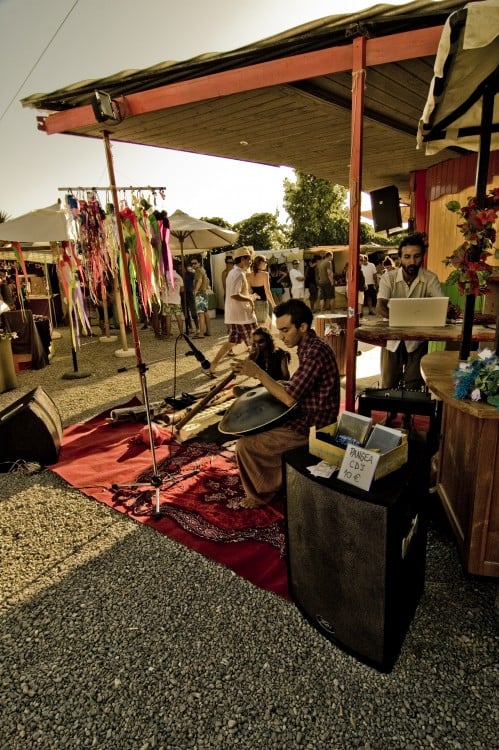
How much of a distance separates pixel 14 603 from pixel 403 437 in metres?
2.33

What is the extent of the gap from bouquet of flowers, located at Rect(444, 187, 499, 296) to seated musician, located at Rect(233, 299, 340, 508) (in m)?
0.95

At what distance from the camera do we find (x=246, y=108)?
3.95 m

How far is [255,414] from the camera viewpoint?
9.93ft

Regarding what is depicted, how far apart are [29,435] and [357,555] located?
341 centimetres

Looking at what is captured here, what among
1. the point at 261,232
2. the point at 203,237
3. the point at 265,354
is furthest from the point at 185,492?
the point at 261,232

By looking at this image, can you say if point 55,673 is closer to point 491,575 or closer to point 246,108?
point 491,575

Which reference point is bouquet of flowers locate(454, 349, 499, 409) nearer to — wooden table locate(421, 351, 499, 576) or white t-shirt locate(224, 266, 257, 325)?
wooden table locate(421, 351, 499, 576)

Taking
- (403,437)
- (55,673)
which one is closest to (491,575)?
(403,437)

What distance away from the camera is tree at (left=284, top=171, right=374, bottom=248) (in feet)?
92.2

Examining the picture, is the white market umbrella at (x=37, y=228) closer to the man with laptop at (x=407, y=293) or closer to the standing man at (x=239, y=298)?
the standing man at (x=239, y=298)

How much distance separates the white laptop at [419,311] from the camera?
3.70 meters

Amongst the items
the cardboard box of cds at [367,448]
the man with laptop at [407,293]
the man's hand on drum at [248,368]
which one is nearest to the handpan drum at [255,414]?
the man's hand on drum at [248,368]

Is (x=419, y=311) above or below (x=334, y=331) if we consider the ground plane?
above

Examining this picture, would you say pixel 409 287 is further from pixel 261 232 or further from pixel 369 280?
pixel 261 232
